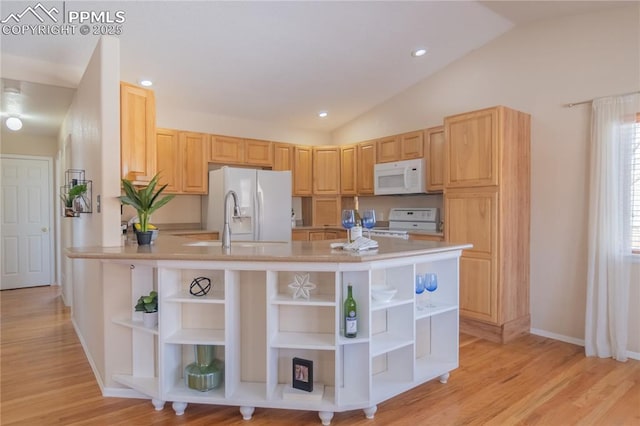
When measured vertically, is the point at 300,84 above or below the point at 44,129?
above

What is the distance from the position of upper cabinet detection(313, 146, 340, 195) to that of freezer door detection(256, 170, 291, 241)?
0.82 meters

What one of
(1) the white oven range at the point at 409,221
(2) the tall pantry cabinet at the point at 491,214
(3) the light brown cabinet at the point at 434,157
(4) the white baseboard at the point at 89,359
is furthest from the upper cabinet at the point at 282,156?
(4) the white baseboard at the point at 89,359

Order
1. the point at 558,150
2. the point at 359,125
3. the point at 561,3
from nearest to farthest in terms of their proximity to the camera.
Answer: the point at 561,3
the point at 558,150
the point at 359,125

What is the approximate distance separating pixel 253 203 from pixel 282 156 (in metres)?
1.11

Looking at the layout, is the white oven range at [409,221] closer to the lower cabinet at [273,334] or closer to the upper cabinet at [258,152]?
the upper cabinet at [258,152]

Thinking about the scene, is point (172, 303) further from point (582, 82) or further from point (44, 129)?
point (44, 129)

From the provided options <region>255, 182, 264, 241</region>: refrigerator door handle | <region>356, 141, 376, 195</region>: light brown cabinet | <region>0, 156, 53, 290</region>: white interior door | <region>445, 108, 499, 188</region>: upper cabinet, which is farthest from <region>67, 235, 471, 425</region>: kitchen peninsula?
<region>0, 156, 53, 290</region>: white interior door

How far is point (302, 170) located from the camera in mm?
5633

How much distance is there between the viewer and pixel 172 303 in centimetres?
226

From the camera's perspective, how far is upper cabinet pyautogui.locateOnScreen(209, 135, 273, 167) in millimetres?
4978

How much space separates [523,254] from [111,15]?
163 inches

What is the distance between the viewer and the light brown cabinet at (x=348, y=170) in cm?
549

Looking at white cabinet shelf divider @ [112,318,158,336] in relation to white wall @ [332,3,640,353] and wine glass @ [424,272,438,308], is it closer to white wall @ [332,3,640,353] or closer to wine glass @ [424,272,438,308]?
wine glass @ [424,272,438,308]

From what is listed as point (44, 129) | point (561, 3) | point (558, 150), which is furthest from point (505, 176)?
point (44, 129)
